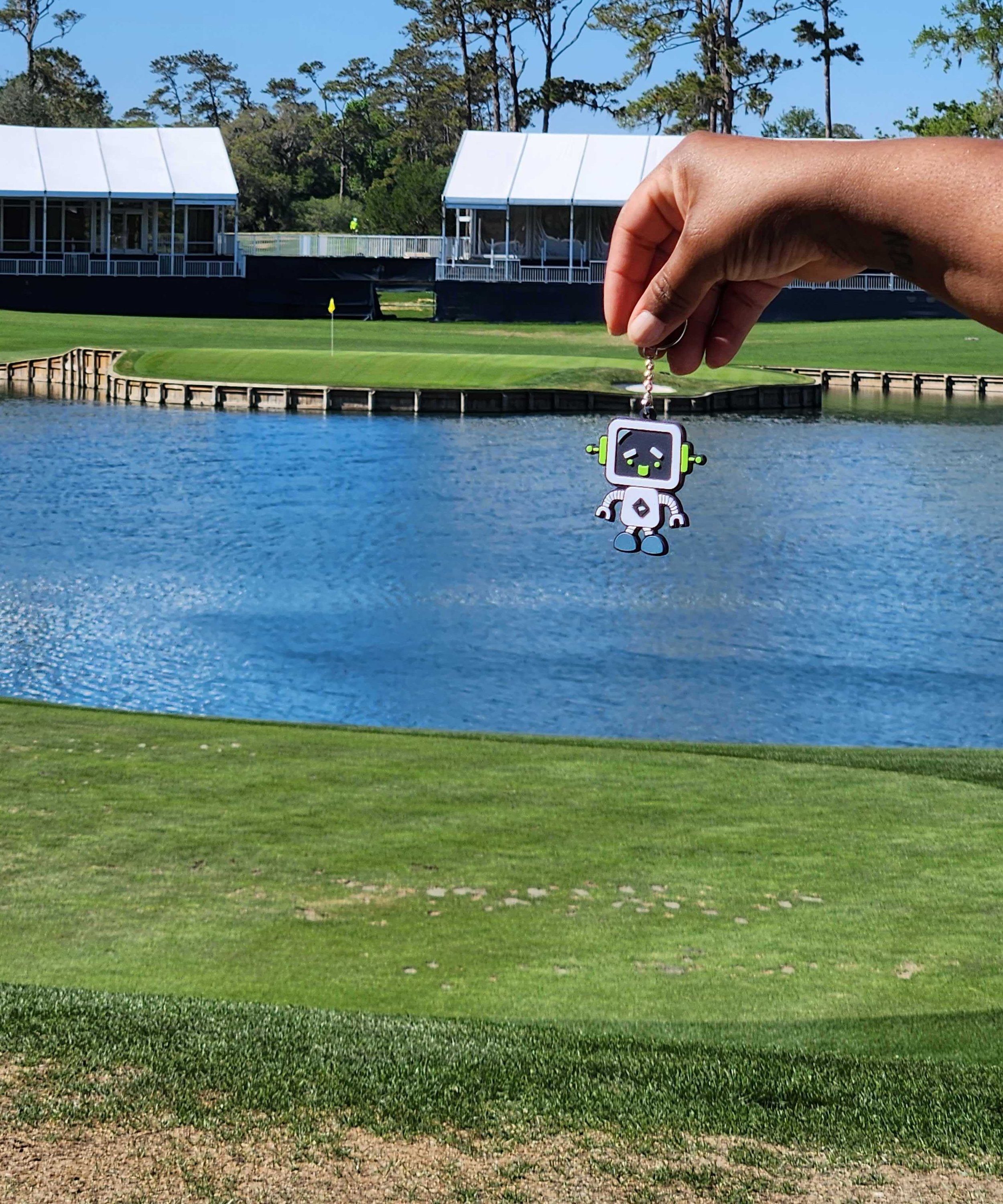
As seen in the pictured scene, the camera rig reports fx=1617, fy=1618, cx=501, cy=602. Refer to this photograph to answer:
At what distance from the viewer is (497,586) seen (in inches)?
910

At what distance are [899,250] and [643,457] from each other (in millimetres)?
1394

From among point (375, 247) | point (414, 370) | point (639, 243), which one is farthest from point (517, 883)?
point (375, 247)

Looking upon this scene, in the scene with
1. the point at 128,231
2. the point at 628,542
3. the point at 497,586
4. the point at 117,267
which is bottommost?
the point at 497,586

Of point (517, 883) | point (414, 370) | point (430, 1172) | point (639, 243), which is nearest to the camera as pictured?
point (639, 243)

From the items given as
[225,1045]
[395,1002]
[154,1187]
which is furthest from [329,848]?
[154,1187]

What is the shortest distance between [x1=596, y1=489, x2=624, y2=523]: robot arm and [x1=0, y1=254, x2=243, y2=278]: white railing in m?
63.2

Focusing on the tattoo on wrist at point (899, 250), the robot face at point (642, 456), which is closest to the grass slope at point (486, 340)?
the robot face at point (642, 456)

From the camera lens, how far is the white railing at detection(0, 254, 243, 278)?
211 feet

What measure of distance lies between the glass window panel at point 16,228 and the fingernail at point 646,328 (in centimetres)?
6770

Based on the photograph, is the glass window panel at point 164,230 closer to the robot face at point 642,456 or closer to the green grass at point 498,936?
the green grass at point 498,936

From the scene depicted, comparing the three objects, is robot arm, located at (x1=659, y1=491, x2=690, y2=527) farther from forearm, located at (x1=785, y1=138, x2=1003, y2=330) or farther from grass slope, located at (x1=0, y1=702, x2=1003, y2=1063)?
grass slope, located at (x1=0, y1=702, x2=1003, y2=1063)

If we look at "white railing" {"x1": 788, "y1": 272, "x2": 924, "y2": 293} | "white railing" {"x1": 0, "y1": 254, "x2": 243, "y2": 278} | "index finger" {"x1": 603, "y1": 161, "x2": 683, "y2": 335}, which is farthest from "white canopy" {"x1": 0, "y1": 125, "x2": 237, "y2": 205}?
"index finger" {"x1": 603, "y1": 161, "x2": 683, "y2": 335}

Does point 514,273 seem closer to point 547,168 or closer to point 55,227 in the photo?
point 547,168

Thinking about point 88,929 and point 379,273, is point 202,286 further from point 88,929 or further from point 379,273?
point 88,929
